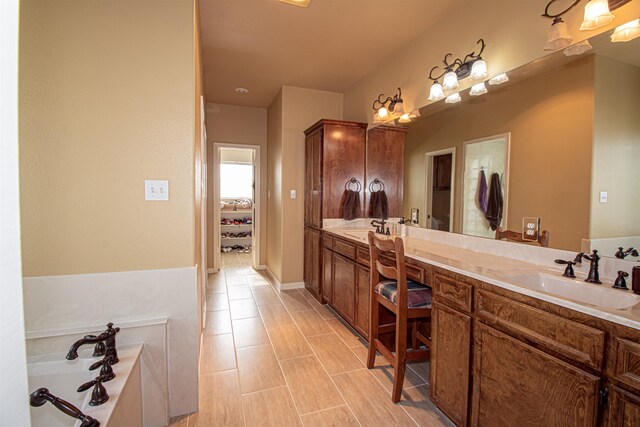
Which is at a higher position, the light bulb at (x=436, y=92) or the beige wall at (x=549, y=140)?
the light bulb at (x=436, y=92)

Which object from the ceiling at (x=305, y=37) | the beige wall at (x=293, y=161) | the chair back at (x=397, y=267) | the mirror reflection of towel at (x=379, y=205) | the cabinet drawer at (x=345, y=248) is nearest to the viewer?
the chair back at (x=397, y=267)

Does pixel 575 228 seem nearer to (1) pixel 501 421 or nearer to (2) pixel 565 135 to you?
(2) pixel 565 135

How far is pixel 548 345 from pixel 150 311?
1.89m

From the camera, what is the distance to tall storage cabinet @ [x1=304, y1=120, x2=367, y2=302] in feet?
11.6

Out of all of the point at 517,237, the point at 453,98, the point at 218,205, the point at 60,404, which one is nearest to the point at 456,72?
the point at 453,98

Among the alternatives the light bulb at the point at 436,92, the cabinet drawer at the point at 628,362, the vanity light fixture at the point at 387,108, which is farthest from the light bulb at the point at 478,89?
the cabinet drawer at the point at 628,362

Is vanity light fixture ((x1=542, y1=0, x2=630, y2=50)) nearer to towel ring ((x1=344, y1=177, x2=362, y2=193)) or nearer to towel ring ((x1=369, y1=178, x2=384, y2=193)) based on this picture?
towel ring ((x1=369, y1=178, x2=384, y2=193))

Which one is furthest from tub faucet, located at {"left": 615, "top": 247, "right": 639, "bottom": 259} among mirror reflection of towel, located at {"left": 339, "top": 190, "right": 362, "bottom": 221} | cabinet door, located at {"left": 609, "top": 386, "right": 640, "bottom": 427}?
mirror reflection of towel, located at {"left": 339, "top": 190, "right": 362, "bottom": 221}

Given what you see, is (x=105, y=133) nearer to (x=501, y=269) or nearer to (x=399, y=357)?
(x=399, y=357)

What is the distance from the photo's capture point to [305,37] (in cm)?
284

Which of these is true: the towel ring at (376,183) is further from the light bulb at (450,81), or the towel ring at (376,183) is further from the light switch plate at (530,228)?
the light switch plate at (530,228)

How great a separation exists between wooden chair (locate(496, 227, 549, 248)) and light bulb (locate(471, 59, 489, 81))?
1025mm

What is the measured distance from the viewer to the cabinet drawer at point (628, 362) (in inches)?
36.6

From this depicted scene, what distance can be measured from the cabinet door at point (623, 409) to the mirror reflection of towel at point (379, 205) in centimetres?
244
